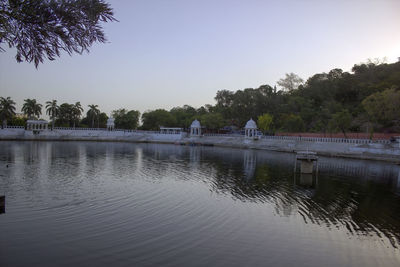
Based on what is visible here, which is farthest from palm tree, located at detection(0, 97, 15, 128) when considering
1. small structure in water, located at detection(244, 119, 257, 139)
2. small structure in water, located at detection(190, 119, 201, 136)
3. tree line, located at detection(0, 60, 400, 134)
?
small structure in water, located at detection(244, 119, 257, 139)

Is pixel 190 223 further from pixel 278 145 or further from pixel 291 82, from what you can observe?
pixel 291 82

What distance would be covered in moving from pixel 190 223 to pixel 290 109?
226ft

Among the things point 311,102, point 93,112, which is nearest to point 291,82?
point 311,102

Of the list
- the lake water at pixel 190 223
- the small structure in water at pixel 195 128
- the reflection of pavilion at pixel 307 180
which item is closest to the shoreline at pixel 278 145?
the small structure in water at pixel 195 128

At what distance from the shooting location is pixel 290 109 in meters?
74.8

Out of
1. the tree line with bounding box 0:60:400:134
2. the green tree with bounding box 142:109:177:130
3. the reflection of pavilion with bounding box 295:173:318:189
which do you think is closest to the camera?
the reflection of pavilion with bounding box 295:173:318:189

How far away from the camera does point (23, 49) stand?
9.16m

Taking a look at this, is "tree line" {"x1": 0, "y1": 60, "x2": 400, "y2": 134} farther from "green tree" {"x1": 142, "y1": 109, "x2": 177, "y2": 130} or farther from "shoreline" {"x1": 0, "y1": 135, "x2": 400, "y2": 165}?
"shoreline" {"x1": 0, "y1": 135, "x2": 400, "y2": 165}

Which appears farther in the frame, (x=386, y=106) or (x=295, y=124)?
(x=295, y=124)

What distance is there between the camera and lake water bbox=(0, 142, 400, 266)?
8133 mm

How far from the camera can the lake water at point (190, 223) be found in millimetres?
8133

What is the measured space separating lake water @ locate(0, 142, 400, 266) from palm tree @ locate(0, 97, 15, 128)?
196ft

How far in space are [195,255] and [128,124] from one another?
85.6 meters

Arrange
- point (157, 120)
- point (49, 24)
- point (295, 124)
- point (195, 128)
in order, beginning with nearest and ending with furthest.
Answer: point (49, 24)
point (295, 124)
point (195, 128)
point (157, 120)
